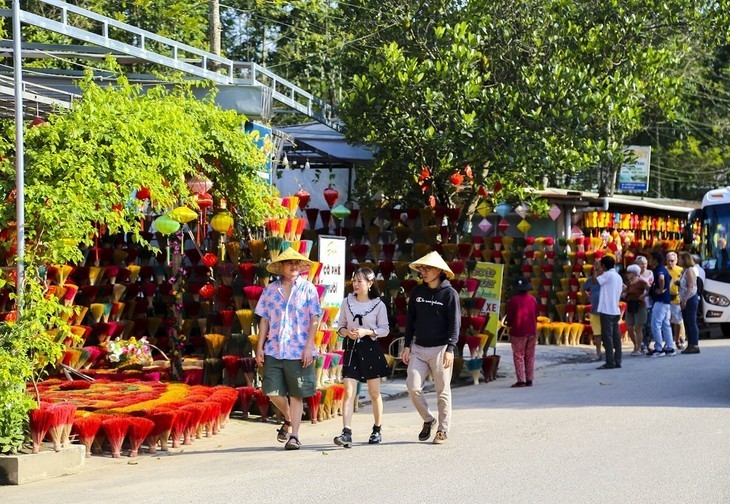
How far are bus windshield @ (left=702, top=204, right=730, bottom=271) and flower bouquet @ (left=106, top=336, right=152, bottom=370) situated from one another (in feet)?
41.1

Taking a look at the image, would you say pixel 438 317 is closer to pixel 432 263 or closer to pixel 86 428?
pixel 432 263

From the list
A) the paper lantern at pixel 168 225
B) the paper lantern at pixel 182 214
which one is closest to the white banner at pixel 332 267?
the paper lantern at pixel 182 214

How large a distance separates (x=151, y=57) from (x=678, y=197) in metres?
38.8

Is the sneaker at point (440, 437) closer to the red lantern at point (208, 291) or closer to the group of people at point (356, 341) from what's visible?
the group of people at point (356, 341)

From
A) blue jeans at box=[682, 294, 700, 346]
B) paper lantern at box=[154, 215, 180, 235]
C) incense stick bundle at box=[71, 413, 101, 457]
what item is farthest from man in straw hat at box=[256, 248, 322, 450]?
blue jeans at box=[682, 294, 700, 346]

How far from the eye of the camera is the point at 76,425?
10336 millimetres

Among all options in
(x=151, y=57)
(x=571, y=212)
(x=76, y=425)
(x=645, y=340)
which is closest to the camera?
(x=76, y=425)

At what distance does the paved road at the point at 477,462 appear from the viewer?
27.2ft

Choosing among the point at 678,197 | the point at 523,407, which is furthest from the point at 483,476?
the point at 678,197

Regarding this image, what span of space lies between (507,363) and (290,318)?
33.5 feet

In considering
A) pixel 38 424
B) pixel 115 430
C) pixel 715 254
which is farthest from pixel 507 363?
pixel 38 424

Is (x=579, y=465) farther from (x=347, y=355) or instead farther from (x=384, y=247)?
(x=384, y=247)

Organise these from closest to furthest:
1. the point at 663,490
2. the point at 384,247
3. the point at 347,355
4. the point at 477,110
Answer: the point at 663,490
the point at 347,355
the point at 384,247
the point at 477,110

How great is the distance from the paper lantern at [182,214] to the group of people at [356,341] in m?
2.54
